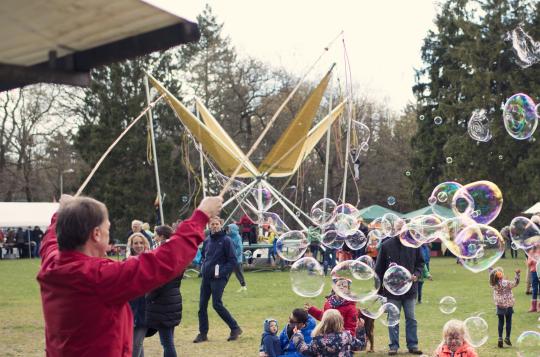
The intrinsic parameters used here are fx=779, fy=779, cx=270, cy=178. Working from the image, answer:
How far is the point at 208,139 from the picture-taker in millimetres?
23016

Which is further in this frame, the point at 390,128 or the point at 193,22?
the point at 390,128

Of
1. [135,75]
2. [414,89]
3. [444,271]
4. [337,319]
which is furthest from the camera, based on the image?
[414,89]

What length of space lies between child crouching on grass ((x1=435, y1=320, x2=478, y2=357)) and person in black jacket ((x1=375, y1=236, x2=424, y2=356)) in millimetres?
2669

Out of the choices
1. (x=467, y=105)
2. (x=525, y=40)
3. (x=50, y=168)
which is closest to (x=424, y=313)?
(x=525, y=40)

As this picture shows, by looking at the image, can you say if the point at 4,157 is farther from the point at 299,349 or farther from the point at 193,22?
the point at 193,22

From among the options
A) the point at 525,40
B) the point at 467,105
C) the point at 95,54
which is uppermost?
the point at 467,105

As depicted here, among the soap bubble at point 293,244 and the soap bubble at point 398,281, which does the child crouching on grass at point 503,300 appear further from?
the soap bubble at point 293,244

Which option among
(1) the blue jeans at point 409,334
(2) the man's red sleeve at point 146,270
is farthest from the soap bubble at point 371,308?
(2) the man's red sleeve at point 146,270

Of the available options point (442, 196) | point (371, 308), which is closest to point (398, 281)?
point (371, 308)

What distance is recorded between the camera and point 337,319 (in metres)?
7.21

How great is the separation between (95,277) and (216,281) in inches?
314

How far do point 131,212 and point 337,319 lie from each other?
1419 inches

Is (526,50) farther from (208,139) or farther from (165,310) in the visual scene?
(208,139)

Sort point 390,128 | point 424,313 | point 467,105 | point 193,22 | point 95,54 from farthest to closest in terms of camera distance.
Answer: point 390,128 < point 467,105 < point 424,313 < point 95,54 < point 193,22
